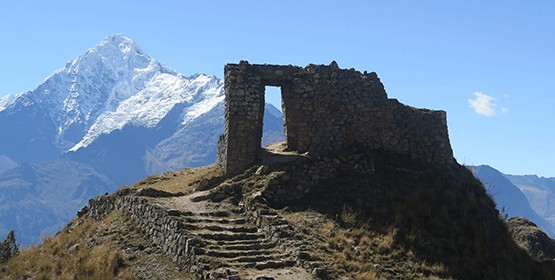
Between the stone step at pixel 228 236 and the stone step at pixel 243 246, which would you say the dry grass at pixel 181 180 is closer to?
the stone step at pixel 228 236

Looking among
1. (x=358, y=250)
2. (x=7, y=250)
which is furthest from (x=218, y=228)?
(x=7, y=250)

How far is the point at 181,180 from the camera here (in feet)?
101

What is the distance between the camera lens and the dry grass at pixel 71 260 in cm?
2031

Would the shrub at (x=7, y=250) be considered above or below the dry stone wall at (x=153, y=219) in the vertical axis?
below

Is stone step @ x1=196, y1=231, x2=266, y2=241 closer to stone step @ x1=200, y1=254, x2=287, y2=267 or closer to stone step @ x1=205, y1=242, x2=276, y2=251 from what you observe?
stone step @ x1=205, y1=242, x2=276, y2=251

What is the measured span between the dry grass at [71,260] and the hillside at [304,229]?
56 mm

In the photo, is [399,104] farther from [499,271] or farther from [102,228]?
[102,228]

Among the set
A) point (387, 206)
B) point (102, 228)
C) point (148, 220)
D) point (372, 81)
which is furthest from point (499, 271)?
point (102, 228)

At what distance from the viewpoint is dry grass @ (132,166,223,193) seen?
27625 mm

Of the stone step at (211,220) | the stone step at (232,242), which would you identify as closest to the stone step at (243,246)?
the stone step at (232,242)

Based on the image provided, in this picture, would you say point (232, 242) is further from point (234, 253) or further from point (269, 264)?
point (269, 264)

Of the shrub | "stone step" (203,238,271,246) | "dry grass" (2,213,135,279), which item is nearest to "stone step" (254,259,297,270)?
"stone step" (203,238,271,246)

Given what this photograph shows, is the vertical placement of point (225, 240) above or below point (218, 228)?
below

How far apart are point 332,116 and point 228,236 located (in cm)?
884
